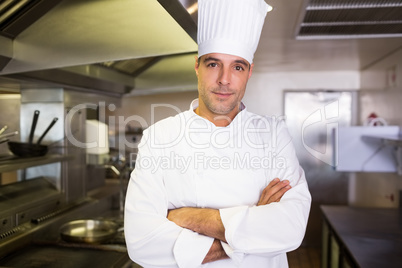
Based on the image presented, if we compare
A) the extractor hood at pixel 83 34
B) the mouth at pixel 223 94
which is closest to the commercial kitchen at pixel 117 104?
the extractor hood at pixel 83 34

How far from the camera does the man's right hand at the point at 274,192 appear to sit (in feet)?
4.01

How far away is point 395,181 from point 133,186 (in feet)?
8.18

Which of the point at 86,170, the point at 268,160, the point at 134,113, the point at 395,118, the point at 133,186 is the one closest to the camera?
the point at 133,186

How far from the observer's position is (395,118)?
288 cm

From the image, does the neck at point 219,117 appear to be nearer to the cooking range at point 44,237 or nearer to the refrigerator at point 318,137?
the cooking range at point 44,237

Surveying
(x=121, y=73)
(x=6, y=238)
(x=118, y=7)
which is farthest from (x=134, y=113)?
(x=118, y=7)

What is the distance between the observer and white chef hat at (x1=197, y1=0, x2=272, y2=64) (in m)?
1.29

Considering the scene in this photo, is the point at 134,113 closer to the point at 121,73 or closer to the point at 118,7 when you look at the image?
the point at 121,73

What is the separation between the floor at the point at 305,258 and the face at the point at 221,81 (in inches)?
113

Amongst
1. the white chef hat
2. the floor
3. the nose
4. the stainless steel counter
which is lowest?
the floor

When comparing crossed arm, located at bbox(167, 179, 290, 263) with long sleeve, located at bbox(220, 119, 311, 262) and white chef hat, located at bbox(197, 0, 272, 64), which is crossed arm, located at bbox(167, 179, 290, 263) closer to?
long sleeve, located at bbox(220, 119, 311, 262)

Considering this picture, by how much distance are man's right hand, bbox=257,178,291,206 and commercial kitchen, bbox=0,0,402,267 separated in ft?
2.21

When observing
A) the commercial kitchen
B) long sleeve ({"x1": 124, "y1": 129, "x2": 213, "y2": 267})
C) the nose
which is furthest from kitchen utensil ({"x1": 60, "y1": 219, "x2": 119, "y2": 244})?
the nose

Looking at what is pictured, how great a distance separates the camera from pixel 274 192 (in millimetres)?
1235
